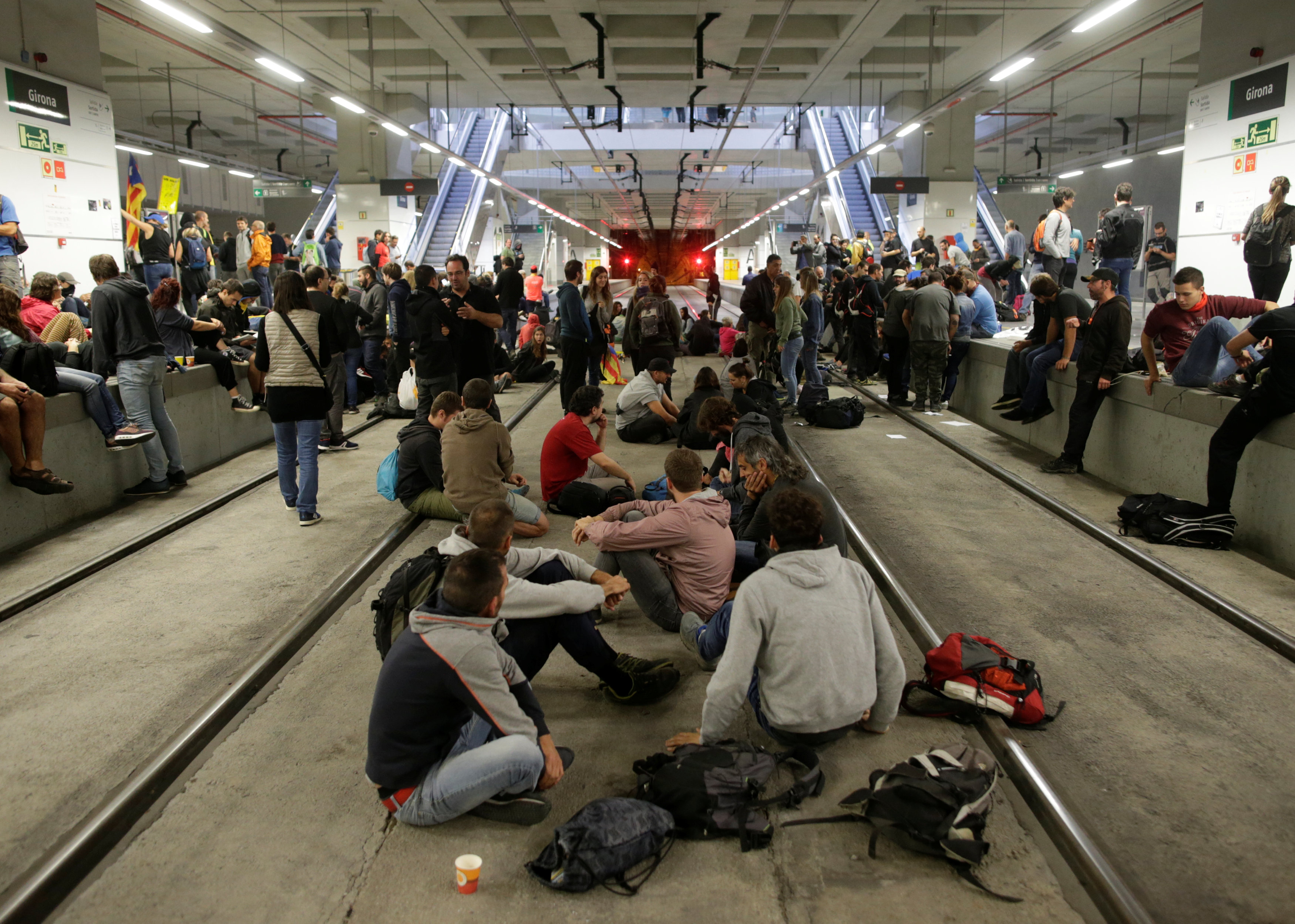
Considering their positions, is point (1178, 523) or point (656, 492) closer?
point (1178, 523)

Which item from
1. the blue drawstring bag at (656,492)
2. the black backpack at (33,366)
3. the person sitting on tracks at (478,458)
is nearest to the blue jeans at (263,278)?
the black backpack at (33,366)

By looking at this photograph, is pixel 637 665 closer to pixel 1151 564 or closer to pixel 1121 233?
pixel 1151 564

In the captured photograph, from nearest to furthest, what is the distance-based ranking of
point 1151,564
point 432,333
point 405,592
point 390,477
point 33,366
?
point 405,592 < point 1151,564 < point 33,366 < point 390,477 < point 432,333

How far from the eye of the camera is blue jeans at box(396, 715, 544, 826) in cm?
337

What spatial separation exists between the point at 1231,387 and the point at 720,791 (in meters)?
6.09

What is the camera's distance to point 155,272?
555 inches

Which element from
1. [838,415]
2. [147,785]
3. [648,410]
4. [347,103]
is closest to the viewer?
[147,785]

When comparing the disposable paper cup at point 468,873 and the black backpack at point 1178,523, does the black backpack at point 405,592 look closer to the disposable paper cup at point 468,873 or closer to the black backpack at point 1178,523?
the disposable paper cup at point 468,873

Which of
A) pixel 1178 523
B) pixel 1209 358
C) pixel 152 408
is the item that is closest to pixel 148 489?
pixel 152 408

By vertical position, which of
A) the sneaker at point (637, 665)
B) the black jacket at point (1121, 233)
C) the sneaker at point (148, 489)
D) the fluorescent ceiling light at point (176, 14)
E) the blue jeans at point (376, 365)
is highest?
the fluorescent ceiling light at point (176, 14)

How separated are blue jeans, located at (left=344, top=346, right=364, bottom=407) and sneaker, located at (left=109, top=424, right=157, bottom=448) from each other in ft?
14.2

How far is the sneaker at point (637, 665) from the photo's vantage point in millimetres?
4469

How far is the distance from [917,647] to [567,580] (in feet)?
6.80

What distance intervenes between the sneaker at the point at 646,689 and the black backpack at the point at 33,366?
5368 mm
